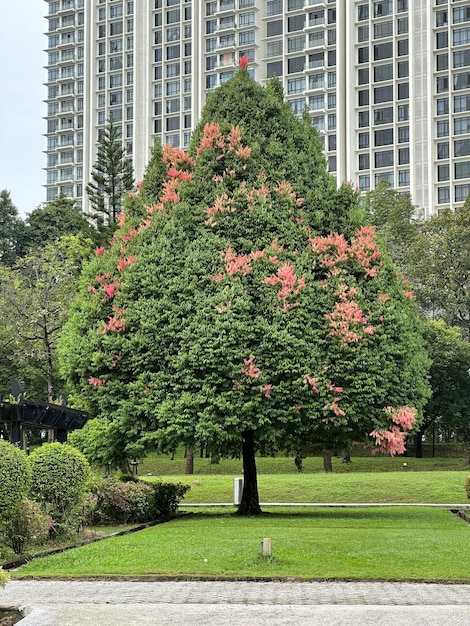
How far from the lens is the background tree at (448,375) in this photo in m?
50.3

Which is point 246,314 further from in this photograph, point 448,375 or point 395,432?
point 448,375

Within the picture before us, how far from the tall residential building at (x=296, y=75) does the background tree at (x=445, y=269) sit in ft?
74.5

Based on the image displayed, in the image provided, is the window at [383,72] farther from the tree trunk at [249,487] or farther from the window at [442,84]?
the tree trunk at [249,487]

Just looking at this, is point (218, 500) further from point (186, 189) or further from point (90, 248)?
point (90, 248)

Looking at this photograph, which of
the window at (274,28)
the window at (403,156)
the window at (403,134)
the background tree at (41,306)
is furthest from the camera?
the window at (274,28)

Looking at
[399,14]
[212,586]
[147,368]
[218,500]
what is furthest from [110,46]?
[212,586]

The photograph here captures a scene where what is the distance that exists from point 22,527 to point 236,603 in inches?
235

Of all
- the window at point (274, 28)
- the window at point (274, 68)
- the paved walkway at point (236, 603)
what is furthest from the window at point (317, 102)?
the paved walkway at point (236, 603)

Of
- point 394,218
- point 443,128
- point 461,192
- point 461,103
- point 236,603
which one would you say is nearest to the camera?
point 236,603

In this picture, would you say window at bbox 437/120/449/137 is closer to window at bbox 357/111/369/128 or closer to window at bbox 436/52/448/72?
window at bbox 436/52/448/72

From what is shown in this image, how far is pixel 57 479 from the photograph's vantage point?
1706cm

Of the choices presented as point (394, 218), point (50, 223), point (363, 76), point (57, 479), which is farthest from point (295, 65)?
point (57, 479)

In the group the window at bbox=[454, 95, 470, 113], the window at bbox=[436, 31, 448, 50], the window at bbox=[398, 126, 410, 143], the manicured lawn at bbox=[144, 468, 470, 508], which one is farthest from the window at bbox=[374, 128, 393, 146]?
the manicured lawn at bbox=[144, 468, 470, 508]

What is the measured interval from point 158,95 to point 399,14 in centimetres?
2848
